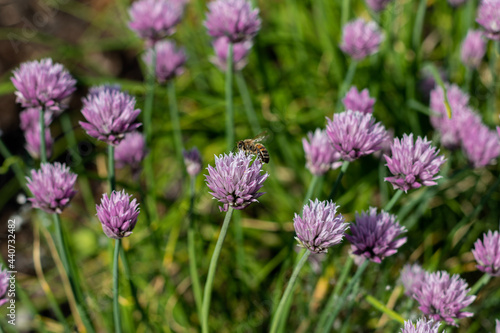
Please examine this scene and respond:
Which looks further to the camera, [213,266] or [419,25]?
[419,25]

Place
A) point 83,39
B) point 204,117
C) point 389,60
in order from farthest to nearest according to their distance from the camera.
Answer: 1. point 83,39
2. point 389,60
3. point 204,117

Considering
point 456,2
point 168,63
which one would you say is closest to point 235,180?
point 168,63

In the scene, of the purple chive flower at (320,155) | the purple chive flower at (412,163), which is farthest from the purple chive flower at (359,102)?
the purple chive flower at (412,163)

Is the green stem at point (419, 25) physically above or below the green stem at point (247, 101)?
above

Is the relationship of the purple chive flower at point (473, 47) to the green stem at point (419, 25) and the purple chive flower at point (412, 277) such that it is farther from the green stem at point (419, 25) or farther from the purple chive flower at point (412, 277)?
the purple chive flower at point (412, 277)

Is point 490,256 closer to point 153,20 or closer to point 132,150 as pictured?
point 132,150

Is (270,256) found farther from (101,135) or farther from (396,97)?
(101,135)

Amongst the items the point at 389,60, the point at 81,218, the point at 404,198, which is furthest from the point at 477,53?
the point at 81,218
